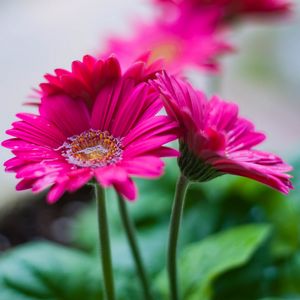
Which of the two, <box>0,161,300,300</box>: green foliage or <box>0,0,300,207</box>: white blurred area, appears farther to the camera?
<box>0,0,300,207</box>: white blurred area

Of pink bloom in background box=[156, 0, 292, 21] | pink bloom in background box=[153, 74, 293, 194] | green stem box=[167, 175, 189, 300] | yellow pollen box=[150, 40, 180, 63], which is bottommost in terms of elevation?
green stem box=[167, 175, 189, 300]

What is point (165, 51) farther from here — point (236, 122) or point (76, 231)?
point (236, 122)

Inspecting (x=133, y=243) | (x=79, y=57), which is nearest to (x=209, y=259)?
(x=133, y=243)

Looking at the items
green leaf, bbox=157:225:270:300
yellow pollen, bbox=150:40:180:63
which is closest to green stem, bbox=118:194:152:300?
green leaf, bbox=157:225:270:300

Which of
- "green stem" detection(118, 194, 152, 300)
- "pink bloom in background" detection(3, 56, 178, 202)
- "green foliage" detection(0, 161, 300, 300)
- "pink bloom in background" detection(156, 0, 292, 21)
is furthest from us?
"pink bloom in background" detection(156, 0, 292, 21)

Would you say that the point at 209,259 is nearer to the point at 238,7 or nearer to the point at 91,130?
the point at 91,130

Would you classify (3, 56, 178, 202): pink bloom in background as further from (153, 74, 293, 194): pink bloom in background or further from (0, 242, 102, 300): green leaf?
(0, 242, 102, 300): green leaf

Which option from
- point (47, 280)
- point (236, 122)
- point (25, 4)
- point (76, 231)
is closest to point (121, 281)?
point (47, 280)
